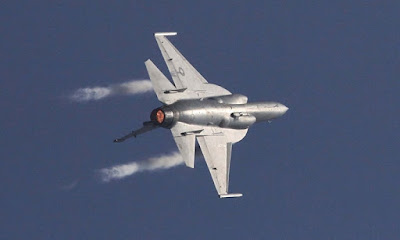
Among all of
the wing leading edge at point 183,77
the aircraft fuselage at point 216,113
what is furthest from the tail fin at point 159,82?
the aircraft fuselage at point 216,113

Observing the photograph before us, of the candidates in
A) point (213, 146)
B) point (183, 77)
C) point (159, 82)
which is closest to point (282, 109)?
point (213, 146)

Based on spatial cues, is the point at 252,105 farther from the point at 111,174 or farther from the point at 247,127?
the point at 111,174

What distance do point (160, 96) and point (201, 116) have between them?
6.51 feet

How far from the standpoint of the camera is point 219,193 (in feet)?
310

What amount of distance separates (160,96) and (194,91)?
212 cm

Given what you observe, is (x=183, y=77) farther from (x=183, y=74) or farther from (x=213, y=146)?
(x=213, y=146)

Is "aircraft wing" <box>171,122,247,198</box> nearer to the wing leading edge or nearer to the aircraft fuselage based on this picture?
the aircraft fuselage

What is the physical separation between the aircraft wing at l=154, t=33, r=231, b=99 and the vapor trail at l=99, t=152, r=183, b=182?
3.31m

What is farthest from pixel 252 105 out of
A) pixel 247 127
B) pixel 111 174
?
pixel 111 174

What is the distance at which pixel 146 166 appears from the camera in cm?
9719

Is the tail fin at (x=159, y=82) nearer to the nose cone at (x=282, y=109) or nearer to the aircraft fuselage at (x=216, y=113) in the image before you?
the aircraft fuselage at (x=216, y=113)

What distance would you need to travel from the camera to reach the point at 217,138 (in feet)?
315

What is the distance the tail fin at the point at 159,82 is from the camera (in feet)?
311

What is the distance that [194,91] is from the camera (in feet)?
316
